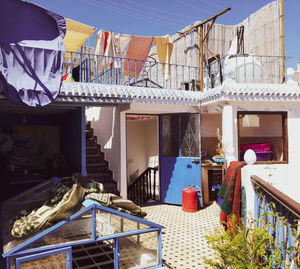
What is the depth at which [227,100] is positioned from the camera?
679 centimetres

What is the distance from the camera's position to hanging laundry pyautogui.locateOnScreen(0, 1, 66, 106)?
4523mm

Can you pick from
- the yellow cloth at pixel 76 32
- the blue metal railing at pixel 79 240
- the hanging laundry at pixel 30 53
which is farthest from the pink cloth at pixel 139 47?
the blue metal railing at pixel 79 240

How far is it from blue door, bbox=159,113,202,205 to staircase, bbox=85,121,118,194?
5.65ft

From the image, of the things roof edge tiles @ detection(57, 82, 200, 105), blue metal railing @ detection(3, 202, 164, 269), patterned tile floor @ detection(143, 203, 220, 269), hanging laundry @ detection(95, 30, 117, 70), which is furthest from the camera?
hanging laundry @ detection(95, 30, 117, 70)

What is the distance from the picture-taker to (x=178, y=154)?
8117mm

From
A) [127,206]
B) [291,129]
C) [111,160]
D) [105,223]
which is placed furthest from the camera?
[111,160]

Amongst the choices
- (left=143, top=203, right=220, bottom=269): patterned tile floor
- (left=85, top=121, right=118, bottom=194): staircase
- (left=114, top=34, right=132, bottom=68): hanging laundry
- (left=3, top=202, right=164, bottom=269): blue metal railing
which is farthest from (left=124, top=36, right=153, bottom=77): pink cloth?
(left=3, top=202, right=164, bottom=269): blue metal railing

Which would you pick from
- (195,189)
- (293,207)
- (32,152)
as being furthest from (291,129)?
(32,152)

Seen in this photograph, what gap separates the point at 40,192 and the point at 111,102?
8.53ft

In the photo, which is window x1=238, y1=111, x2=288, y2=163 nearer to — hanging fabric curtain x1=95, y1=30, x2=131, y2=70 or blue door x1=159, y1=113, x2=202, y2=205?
blue door x1=159, y1=113, x2=202, y2=205

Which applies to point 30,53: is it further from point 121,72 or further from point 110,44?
point 110,44

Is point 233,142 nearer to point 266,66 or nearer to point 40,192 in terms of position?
point 40,192

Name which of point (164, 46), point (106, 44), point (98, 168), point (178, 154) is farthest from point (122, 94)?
point (164, 46)

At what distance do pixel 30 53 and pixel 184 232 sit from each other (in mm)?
5095
